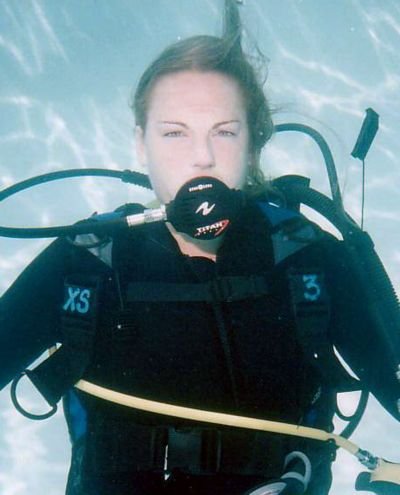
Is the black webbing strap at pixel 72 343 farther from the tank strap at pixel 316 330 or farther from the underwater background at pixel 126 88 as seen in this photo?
the underwater background at pixel 126 88

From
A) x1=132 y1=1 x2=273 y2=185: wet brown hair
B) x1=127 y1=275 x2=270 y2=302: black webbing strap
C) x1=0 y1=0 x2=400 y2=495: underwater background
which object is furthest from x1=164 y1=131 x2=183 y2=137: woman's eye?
x1=0 y1=0 x2=400 y2=495: underwater background

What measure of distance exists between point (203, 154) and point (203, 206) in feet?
0.81

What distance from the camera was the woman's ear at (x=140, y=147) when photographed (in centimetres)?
239

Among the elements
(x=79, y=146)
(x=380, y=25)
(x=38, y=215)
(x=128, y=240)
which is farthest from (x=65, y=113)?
(x=128, y=240)

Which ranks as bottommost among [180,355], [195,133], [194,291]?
[180,355]

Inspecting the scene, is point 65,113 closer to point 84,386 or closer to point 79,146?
point 79,146

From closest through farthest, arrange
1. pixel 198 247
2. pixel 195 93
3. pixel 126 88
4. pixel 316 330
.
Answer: pixel 316 330
pixel 195 93
pixel 198 247
pixel 126 88

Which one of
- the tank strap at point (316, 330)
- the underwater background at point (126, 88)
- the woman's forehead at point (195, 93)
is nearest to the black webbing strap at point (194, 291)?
the tank strap at point (316, 330)

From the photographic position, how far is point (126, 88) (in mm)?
7688

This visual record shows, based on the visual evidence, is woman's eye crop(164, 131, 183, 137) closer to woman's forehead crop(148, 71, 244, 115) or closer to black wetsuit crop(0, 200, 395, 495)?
woman's forehead crop(148, 71, 244, 115)

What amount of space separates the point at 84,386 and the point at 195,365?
0.43 meters

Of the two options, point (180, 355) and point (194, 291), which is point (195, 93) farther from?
point (180, 355)

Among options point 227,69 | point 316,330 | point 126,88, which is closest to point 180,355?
point 316,330

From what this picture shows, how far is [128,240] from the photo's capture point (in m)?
2.31
